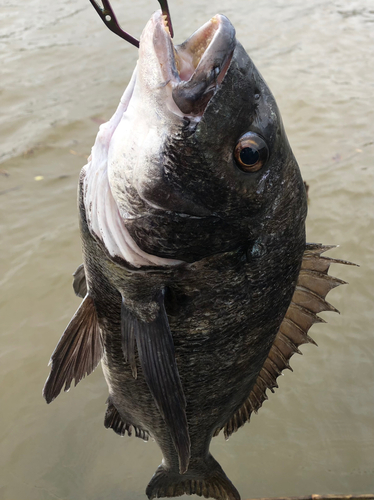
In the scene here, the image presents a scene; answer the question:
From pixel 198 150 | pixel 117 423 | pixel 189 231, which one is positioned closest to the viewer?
pixel 198 150

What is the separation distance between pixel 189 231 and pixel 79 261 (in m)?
2.71

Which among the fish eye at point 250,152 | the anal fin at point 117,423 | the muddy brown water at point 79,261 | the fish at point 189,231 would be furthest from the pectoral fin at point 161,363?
the muddy brown water at point 79,261

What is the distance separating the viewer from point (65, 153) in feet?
17.0

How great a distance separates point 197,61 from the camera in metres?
1.47

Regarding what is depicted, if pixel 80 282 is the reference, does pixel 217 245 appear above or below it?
above

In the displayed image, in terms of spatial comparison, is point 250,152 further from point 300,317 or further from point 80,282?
point 80,282

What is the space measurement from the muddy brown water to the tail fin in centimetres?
41

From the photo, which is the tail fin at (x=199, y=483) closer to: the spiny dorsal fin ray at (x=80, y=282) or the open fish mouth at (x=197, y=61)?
the spiny dorsal fin ray at (x=80, y=282)

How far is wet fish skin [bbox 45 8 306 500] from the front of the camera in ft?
4.79

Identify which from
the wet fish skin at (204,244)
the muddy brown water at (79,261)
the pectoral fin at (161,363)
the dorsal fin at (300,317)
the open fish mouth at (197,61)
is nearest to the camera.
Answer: the open fish mouth at (197,61)

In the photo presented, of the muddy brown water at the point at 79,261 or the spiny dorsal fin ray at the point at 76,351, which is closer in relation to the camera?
the spiny dorsal fin ray at the point at 76,351

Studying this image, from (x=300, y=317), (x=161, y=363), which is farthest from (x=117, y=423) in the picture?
(x=300, y=317)

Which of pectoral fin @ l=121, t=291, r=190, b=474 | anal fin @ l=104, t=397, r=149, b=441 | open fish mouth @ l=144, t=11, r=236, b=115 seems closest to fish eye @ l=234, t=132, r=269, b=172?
open fish mouth @ l=144, t=11, r=236, b=115

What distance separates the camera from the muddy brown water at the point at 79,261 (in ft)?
9.84
